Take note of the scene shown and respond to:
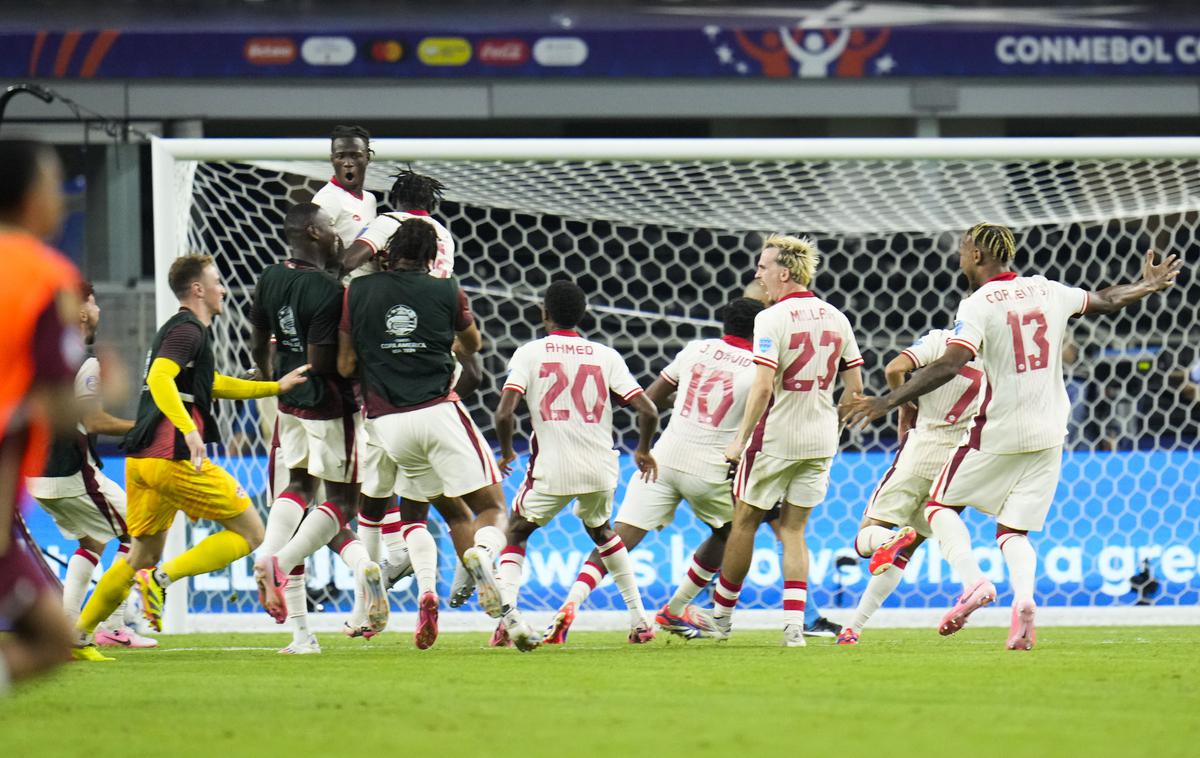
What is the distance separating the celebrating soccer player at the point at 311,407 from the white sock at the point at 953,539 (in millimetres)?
2776

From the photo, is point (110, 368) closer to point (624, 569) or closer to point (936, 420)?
point (624, 569)

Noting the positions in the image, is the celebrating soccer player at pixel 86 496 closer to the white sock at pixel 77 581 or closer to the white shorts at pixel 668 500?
the white sock at pixel 77 581

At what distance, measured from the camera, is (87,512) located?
8469 millimetres

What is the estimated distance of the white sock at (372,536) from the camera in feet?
26.9

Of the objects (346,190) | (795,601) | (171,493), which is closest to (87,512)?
(171,493)

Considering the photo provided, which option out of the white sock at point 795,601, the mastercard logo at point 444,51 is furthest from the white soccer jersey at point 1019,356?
the mastercard logo at point 444,51

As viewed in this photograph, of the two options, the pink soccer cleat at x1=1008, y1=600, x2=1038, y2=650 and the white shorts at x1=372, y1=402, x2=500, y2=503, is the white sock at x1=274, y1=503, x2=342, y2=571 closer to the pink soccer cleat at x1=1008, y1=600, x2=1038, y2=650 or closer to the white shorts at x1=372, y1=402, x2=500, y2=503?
the white shorts at x1=372, y1=402, x2=500, y2=503

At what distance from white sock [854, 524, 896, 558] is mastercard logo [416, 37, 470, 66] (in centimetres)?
1111

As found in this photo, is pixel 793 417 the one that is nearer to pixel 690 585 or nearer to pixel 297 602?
pixel 690 585

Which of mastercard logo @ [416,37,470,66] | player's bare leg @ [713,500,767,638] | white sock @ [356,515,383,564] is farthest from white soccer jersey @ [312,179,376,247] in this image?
mastercard logo @ [416,37,470,66]

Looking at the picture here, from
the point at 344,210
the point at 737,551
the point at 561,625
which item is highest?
the point at 344,210

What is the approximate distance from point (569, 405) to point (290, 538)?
154 centimetres

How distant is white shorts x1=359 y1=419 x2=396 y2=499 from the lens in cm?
767

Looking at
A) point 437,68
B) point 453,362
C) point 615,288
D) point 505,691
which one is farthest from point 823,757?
point 437,68
